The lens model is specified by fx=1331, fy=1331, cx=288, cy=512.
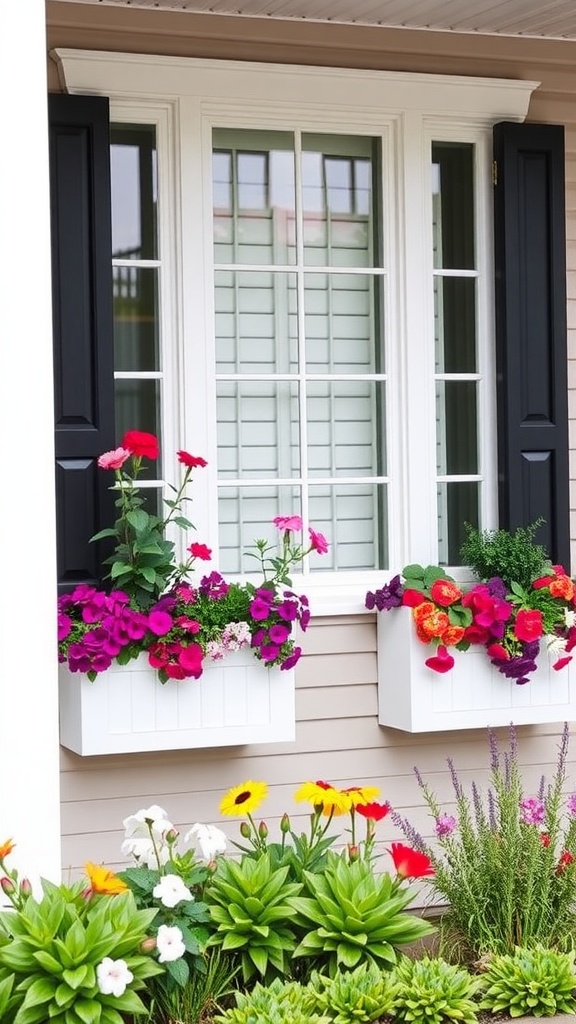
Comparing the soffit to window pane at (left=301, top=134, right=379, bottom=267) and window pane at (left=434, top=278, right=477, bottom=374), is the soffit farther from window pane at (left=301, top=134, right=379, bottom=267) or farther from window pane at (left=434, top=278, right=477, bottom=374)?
window pane at (left=434, top=278, right=477, bottom=374)

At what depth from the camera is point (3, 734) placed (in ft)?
10.0

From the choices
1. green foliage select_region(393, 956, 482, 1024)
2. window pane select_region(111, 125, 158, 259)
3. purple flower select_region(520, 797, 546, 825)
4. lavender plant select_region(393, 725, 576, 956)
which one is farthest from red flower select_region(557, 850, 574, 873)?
window pane select_region(111, 125, 158, 259)

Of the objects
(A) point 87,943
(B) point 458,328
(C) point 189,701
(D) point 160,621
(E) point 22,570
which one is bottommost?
(A) point 87,943

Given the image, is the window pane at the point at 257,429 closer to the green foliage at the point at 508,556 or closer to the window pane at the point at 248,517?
the window pane at the point at 248,517

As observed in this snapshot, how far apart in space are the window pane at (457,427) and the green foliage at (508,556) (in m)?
0.27

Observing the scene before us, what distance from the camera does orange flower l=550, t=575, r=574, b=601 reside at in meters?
4.37

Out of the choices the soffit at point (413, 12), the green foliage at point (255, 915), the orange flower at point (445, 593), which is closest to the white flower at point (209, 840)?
the green foliage at point (255, 915)

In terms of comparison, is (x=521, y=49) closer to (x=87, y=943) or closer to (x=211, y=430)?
(x=211, y=430)

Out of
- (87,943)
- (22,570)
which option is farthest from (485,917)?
(22,570)

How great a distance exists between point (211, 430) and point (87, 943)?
77.6 inches

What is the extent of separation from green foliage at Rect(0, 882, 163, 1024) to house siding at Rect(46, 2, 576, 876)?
4.13ft

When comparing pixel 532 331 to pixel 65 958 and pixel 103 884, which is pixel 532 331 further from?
pixel 65 958

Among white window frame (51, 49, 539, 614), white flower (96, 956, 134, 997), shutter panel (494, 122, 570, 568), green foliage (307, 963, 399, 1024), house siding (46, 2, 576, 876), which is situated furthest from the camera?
shutter panel (494, 122, 570, 568)

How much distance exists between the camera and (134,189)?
4406 millimetres
